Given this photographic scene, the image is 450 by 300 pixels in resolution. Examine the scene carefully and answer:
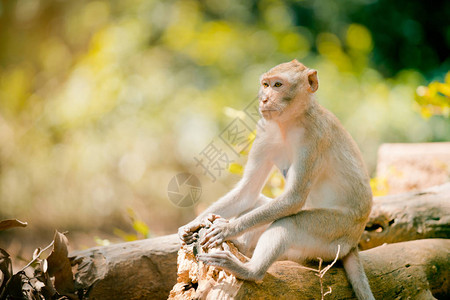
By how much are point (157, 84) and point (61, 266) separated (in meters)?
6.61

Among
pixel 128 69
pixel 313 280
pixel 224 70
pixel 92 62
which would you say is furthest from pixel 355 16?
pixel 313 280

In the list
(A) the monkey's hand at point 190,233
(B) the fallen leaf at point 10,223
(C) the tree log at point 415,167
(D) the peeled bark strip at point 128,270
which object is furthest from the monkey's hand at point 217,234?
(C) the tree log at point 415,167

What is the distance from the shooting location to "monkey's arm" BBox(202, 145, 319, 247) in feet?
11.2

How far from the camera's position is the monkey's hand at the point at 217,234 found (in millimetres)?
3342

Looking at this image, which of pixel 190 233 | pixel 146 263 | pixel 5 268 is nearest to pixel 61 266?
pixel 5 268

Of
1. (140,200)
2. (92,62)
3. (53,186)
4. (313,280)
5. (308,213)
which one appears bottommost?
(140,200)

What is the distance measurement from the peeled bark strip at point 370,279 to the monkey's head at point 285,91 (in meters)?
1.21

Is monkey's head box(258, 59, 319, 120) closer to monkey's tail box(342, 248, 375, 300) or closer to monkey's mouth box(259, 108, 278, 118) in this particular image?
monkey's mouth box(259, 108, 278, 118)

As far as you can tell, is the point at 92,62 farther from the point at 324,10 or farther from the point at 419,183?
the point at 419,183

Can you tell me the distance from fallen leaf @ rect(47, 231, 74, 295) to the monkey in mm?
998

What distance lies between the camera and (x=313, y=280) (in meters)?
3.48

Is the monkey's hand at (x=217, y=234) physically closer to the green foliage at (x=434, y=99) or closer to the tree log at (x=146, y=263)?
the tree log at (x=146, y=263)

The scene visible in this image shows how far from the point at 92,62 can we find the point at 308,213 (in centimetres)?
759

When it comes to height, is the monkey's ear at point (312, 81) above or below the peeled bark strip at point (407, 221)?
above
